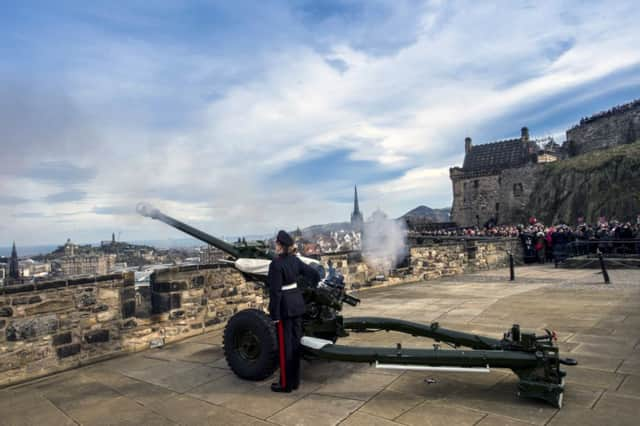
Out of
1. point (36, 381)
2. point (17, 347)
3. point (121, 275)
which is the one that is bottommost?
point (36, 381)

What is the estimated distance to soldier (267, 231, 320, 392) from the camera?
3621mm

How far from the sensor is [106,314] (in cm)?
528

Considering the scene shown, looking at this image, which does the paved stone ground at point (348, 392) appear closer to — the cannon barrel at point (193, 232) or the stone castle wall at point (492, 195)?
the cannon barrel at point (193, 232)

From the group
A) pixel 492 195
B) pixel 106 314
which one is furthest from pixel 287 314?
pixel 492 195

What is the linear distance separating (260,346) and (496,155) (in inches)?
2360

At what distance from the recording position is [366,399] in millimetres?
3375

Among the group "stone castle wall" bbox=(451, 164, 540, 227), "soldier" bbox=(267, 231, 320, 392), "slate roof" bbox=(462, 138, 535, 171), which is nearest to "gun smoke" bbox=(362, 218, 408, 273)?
"soldier" bbox=(267, 231, 320, 392)

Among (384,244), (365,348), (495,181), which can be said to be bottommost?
(365,348)

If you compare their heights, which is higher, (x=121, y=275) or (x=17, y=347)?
(x=121, y=275)

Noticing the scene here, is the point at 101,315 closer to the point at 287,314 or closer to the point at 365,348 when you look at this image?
the point at 287,314

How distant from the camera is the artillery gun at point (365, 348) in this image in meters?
3.08

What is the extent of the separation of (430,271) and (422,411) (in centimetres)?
909

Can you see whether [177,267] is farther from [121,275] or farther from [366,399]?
[366,399]

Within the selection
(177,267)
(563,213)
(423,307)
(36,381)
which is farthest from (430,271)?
(563,213)
